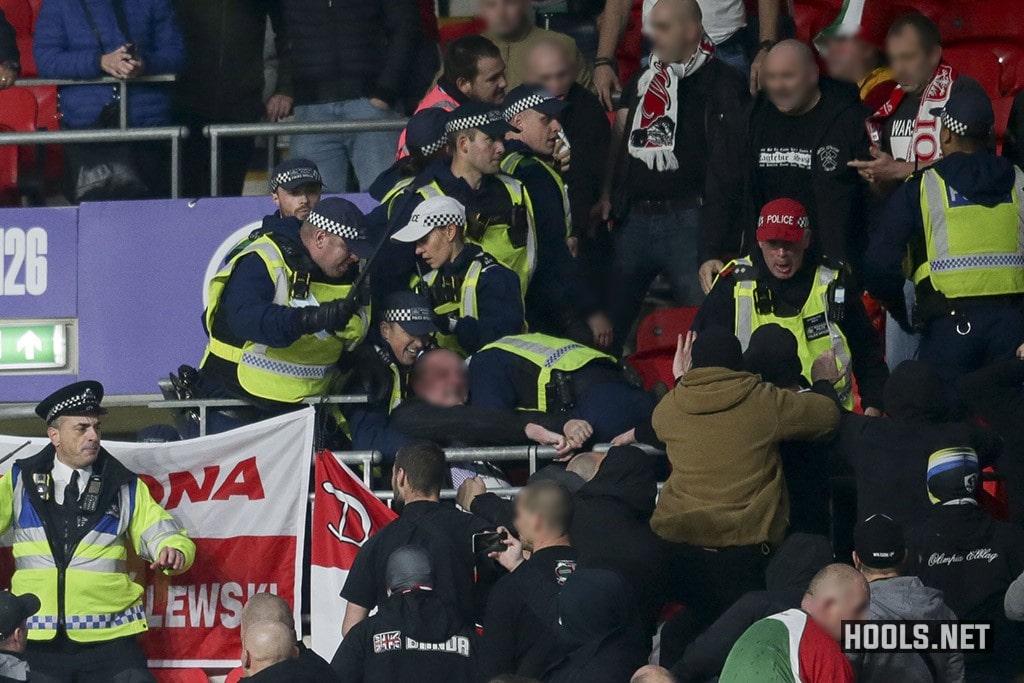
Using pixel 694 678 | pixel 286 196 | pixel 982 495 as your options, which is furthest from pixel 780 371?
pixel 286 196

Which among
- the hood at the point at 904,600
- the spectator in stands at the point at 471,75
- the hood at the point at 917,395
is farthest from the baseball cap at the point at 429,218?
the hood at the point at 904,600

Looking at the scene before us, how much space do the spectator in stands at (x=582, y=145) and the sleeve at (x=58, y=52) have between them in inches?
102

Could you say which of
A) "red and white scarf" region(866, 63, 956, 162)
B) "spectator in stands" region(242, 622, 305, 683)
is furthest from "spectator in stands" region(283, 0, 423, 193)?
"spectator in stands" region(242, 622, 305, 683)

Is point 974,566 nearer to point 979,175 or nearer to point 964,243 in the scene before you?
point 964,243

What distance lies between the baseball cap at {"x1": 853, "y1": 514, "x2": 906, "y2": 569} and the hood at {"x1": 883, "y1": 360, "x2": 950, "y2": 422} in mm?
1011

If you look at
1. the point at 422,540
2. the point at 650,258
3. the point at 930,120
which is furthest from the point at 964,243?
the point at 422,540

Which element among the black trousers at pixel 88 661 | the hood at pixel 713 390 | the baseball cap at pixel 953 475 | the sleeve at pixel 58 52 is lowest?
the black trousers at pixel 88 661

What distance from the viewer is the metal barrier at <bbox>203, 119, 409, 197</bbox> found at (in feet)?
37.5

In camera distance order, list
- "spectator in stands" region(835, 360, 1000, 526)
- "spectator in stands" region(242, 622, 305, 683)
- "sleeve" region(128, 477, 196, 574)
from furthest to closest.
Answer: "sleeve" region(128, 477, 196, 574) < "spectator in stands" region(835, 360, 1000, 526) < "spectator in stands" region(242, 622, 305, 683)

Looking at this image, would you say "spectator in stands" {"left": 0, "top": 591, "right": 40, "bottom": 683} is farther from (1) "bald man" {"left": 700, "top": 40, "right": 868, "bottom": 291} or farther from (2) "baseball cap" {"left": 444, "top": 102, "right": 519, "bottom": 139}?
(1) "bald man" {"left": 700, "top": 40, "right": 868, "bottom": 291}

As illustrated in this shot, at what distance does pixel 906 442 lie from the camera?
8.47 m

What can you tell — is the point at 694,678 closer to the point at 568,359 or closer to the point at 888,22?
the point at 568,359

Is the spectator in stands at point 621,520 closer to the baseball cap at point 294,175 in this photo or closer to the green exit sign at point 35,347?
the baseball cap at point 294,175

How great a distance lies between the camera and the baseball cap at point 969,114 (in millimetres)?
9805
